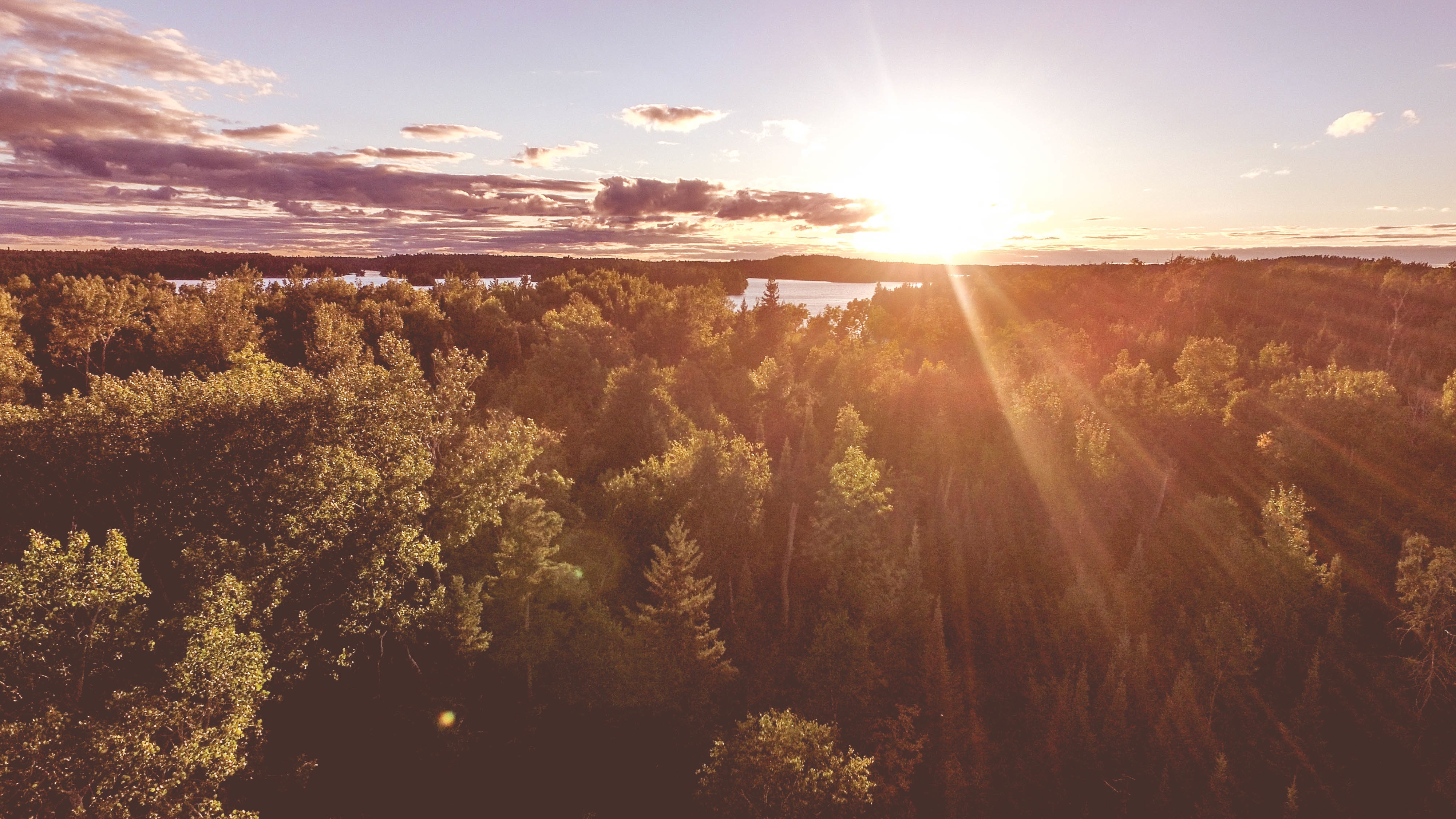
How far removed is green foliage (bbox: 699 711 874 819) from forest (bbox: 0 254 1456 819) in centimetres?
18

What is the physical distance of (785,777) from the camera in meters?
22.8

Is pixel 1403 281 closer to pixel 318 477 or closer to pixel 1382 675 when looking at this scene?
pixel 1382 675

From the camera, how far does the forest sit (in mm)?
22703

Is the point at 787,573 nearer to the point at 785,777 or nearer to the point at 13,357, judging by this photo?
the point at 785,777

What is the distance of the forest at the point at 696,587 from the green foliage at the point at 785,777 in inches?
7.1

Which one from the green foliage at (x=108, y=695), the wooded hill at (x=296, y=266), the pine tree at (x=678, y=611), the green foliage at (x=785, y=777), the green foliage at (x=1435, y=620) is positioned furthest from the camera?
the wooded hill at (x=296, y=266)

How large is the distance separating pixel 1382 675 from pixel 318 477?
55.2 meters

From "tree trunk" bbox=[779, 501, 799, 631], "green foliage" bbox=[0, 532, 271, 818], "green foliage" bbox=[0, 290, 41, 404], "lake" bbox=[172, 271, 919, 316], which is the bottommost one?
"tree trunk" bbox=[779, 501, 799, 631]

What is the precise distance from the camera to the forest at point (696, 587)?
22.7 metres

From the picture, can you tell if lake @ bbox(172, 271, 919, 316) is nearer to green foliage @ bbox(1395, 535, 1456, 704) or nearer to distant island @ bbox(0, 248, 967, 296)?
distant island @ bbox(0, 248, 967, 296)

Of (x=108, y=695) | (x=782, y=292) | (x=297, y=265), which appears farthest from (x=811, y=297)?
(x=108, y=695)

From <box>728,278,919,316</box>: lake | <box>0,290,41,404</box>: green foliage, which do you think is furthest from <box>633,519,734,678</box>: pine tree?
<box>728,278,919,316</box>: lake

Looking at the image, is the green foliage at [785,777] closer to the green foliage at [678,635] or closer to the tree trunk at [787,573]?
the green foliage at [678,635]

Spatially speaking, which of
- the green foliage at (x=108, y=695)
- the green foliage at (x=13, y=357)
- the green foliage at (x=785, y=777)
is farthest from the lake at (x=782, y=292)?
the green foliage at (x=785, y=777)
